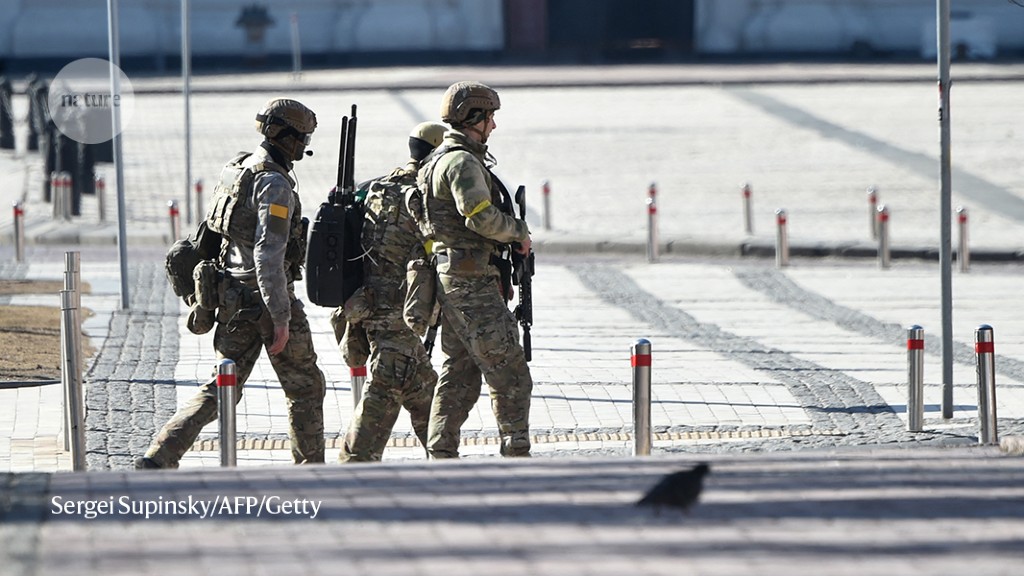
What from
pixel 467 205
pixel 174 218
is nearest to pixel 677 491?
pixel 467 205

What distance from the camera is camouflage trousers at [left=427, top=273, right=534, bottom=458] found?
772 cm

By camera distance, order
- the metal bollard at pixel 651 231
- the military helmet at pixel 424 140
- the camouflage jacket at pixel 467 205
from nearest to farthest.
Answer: the camouflage jacket at pixel 467 205, the military helmet at pixel 424 140, the metal bollard at pixel 651 231

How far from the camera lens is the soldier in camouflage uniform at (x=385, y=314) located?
797 cm

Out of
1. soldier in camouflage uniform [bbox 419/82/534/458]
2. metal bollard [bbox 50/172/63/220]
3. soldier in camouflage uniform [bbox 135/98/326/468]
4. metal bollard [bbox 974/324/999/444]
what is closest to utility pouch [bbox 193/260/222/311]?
soldier in camouflage uniform [bbox 135/98/326/468]

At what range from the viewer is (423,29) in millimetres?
41812

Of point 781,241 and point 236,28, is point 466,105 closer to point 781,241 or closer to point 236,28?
point 781,241

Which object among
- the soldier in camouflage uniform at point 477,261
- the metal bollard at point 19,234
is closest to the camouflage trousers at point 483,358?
the soldier in camouflage uniform at point 477,261

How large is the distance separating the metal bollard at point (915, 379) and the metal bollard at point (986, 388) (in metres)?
0.43

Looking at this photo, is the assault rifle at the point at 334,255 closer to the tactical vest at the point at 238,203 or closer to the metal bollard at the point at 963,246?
the tactical vest at the point at 238,203

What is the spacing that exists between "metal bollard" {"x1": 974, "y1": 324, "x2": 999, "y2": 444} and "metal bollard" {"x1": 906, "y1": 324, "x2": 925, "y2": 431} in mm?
425

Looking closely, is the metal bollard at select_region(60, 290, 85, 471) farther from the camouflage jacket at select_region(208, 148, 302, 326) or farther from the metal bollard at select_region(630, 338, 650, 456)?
the metal bollard at select_region(630, 338, 650, 456)

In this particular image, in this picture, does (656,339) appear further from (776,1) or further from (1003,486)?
(776,1)

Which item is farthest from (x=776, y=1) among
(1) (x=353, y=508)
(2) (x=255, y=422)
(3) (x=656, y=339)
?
(1) (x=353, y=508)

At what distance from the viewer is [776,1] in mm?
41781
